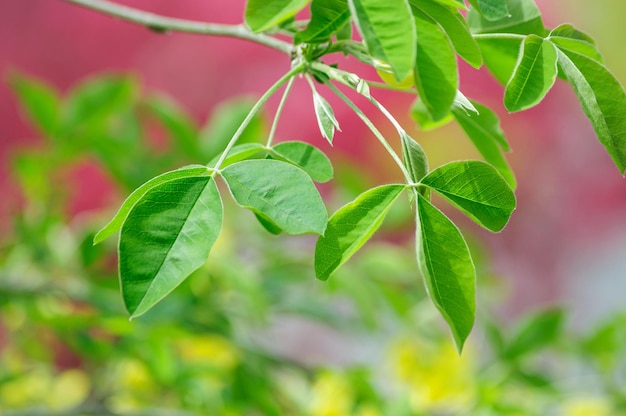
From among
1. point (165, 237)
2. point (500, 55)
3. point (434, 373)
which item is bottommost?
point (434, 373)

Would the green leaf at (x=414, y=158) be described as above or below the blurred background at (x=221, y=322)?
above

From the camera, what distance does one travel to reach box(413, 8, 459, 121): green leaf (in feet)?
1.09

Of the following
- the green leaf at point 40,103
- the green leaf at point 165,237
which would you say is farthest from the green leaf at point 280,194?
the green leaf at point 40,103

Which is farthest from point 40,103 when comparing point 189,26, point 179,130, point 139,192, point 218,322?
point 139,192

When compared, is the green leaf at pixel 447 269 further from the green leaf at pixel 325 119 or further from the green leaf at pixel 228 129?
the green leaf at pixel 228 129

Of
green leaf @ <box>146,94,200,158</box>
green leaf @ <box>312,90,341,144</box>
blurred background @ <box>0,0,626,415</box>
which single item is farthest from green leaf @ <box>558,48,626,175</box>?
green leaf @ <box>146,94,200,158</box>

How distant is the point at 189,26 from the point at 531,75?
0.70ft

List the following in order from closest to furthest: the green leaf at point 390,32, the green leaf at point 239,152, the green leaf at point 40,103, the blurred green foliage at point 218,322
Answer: the green leaf at point 390,32 < the green leaf at point 239,152 < the blurred green foliage at point 218,322 < the green leaf at point 40,103

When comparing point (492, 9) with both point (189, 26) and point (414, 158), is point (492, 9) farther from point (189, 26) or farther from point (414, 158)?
point (189, 26)

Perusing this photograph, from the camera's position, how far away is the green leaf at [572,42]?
0.41 m

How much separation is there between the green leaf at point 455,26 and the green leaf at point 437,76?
2cm

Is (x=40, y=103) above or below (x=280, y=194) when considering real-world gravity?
below

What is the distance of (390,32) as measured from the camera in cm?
32

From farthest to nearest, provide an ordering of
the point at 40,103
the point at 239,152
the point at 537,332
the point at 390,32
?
the point at 40,103 → the point at 537,332 → the point at 239,152 → the point at 390,32
